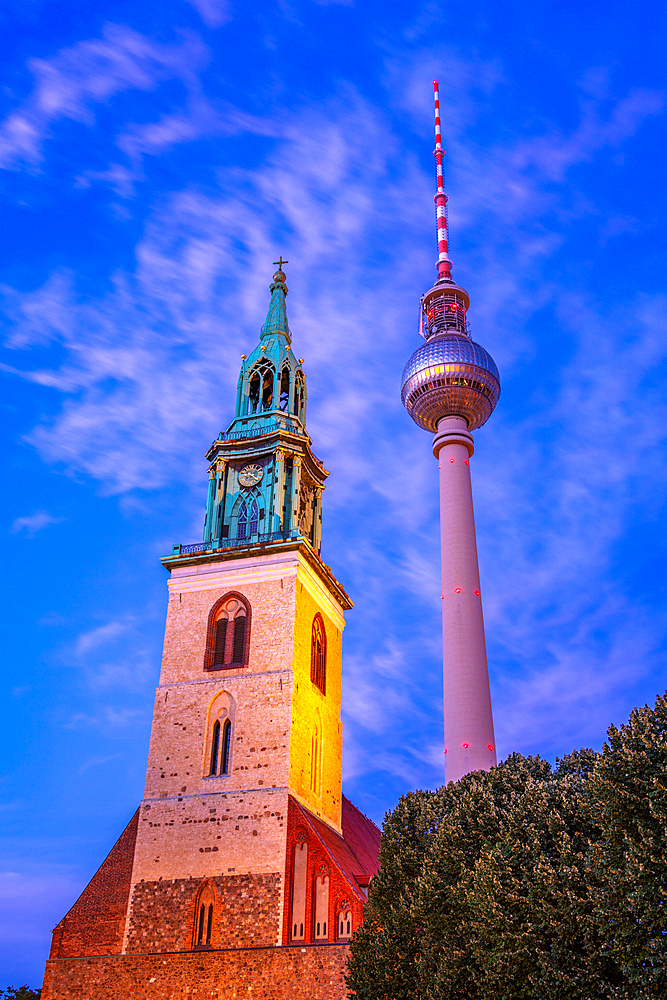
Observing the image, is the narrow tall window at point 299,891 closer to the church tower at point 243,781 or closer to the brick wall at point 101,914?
the church tower at point 243,781

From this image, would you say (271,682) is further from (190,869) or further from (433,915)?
(433,915)

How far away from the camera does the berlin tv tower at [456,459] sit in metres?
56.4

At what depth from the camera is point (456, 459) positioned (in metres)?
66.7

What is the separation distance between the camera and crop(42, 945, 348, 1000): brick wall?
1335 inches

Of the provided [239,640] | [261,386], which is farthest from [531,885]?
[261,386]

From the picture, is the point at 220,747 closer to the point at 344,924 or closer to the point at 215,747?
the point at 215,747

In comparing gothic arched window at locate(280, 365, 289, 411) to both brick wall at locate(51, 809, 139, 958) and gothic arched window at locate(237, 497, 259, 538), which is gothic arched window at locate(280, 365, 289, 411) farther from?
brick wall at locate(51, 809, 139, 958)

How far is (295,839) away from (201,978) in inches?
248

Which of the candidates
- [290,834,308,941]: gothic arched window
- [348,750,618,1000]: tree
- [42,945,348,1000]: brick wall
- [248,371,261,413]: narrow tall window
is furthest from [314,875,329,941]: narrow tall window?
[248,371,261,413]: narrow tall window

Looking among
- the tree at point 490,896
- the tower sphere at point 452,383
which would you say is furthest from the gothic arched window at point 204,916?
the tower sphere at point 452,383

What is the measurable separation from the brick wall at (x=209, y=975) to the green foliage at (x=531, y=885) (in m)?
3.06

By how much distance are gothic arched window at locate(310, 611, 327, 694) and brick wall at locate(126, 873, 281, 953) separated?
35.5 ft

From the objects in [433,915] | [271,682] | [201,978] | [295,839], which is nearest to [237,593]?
[271,682]

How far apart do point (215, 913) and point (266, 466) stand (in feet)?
73.8
